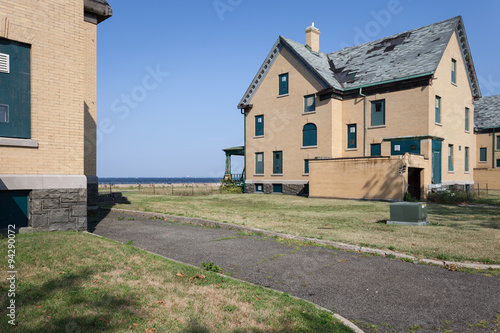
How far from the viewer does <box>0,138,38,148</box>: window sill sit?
8398mm

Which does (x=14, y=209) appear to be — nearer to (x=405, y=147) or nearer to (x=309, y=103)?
(x=405, y=147)

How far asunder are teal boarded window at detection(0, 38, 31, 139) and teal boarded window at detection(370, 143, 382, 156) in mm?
24115

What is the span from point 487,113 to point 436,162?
22.3m

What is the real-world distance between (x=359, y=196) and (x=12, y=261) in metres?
20.6

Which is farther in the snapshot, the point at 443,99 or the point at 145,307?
the point at 443,99

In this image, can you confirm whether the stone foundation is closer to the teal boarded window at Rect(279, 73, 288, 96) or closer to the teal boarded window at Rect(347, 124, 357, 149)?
the teal boarded window at Rect(347, 124, 357, 149)

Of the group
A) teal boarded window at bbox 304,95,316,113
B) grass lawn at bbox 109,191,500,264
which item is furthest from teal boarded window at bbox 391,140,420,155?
grass lawn at bbox 109,191,500,264

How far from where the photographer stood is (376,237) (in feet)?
31.9

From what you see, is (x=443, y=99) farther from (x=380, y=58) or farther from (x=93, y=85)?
(x=93, y=85)

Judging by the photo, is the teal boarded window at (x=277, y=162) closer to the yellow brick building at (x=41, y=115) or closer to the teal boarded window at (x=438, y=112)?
the teal boarded window at (x=438, y=112)

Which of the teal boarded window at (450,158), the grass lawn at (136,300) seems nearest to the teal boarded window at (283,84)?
the teal boarded window at (450,158)

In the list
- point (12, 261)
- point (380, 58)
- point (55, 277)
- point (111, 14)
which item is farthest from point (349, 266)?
point (380, 58)

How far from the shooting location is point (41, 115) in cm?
898

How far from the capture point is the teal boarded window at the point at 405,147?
24.9 meters
